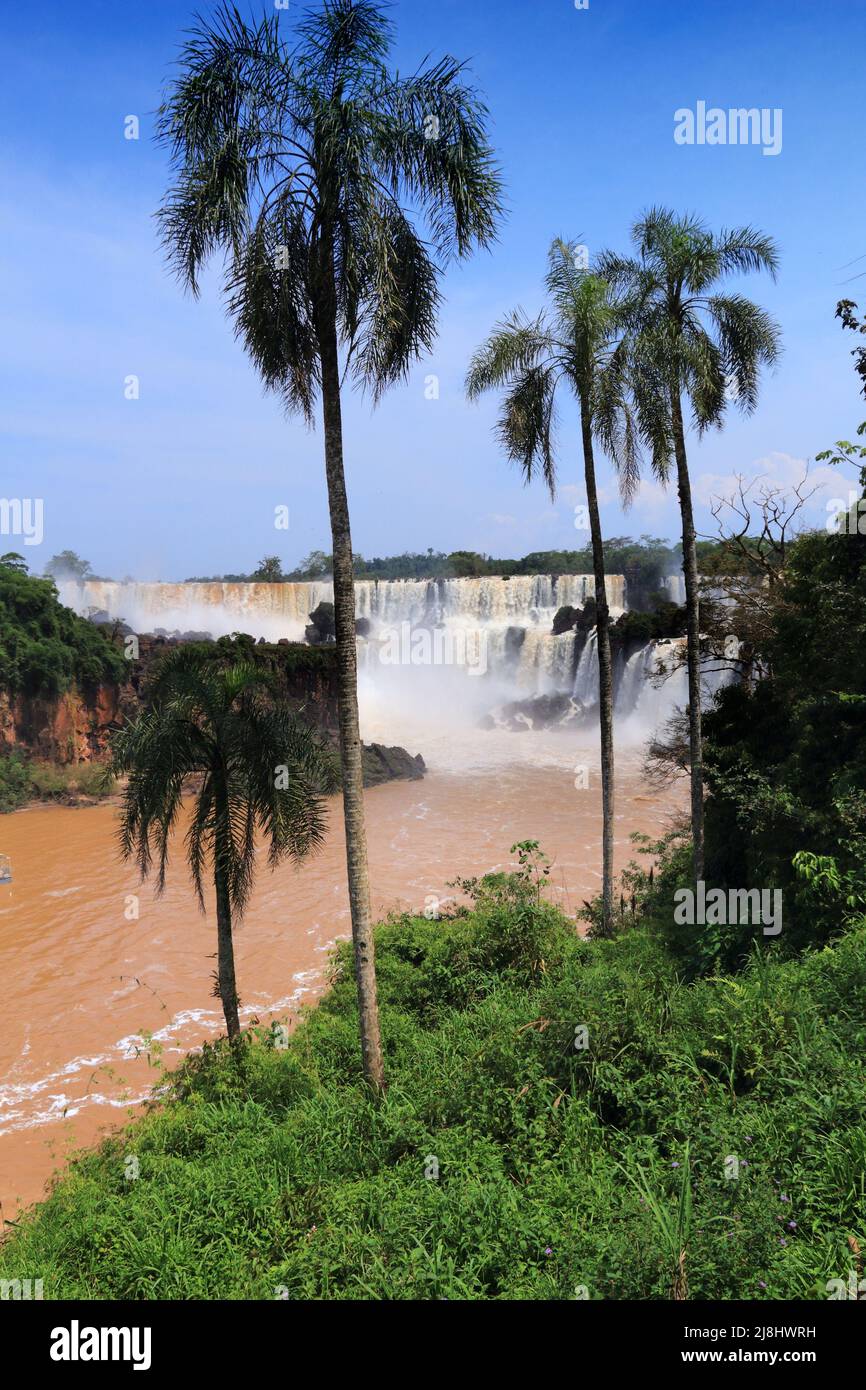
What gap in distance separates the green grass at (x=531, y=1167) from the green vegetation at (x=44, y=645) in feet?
89.7

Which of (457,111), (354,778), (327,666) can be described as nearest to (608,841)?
(354,778)

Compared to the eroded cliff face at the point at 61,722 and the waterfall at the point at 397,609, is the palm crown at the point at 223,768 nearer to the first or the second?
the eroded cliff face at the point at 61,722

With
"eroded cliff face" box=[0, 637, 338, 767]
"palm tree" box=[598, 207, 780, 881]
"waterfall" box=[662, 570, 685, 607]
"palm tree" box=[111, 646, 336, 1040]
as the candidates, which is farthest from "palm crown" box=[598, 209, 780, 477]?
"waterfall" box=[662, 570, 685, 607]

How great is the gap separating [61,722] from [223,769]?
1083 inches

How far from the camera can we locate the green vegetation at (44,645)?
31.7 meters

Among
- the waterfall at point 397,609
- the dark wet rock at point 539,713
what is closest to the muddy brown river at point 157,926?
the dark wet rock at point 539,713

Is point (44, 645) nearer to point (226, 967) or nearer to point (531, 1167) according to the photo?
point (226, 967)

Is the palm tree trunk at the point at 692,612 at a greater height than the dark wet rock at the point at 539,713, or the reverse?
the palm tree trunk at the point at 692,612

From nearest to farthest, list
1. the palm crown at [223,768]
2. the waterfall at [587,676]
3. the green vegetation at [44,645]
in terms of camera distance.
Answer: the palm crown at [223,768] → the green vegetation at [44,645] → the waterfall at [587,676]

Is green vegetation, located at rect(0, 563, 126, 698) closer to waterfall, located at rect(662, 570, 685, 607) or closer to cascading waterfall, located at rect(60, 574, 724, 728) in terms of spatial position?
cascading waterfall, located at rect(60, 574, 724, 728)

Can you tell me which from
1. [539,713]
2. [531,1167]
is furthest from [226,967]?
[539,713]

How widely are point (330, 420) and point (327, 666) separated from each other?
31196 mm

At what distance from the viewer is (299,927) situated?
17750 mm

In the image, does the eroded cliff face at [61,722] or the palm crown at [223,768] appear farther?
the eroded cliff face at [61,722]
